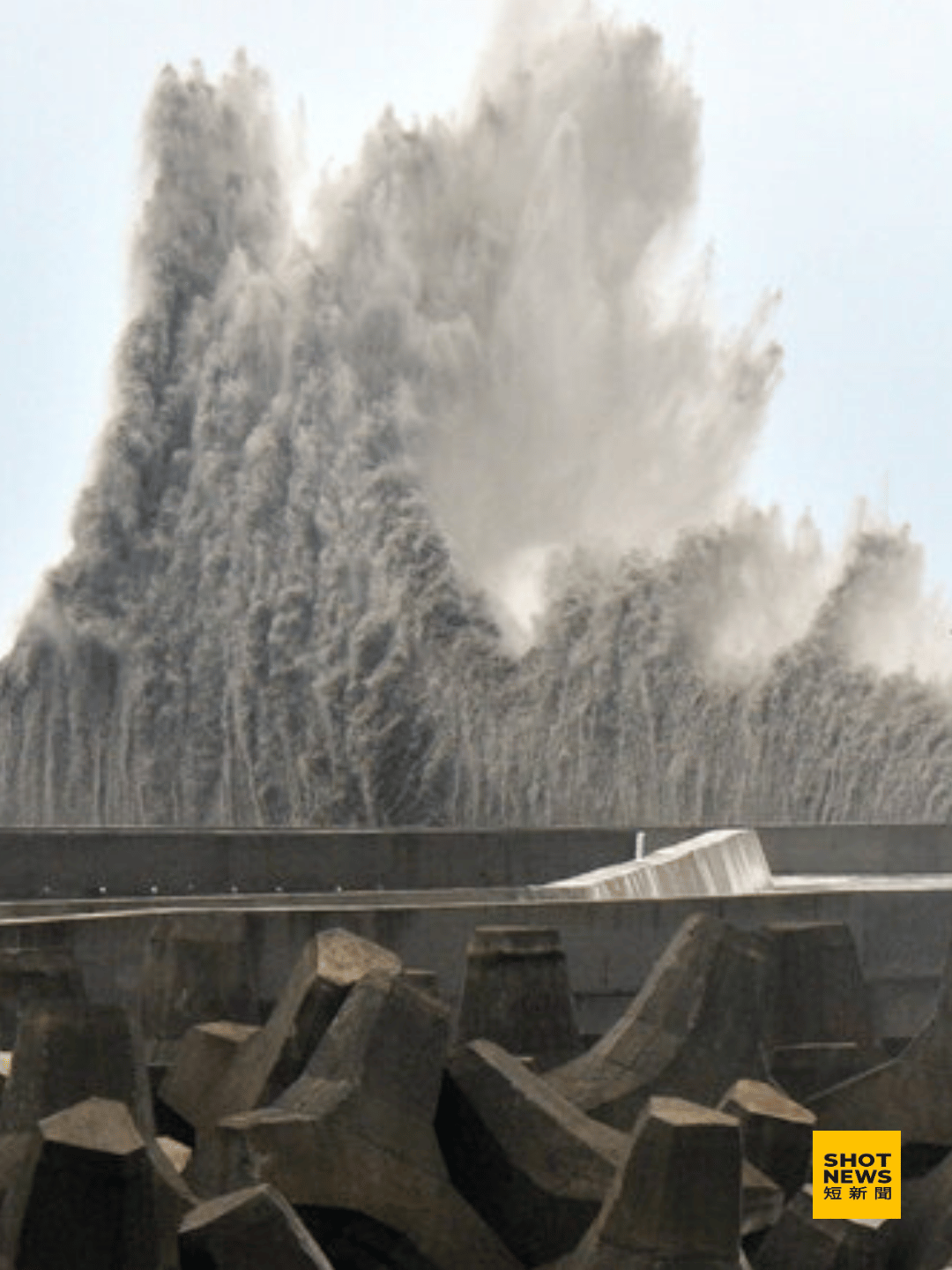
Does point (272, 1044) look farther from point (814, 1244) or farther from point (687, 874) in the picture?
point (687, 874)

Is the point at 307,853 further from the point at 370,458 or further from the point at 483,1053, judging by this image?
the point at 370,458

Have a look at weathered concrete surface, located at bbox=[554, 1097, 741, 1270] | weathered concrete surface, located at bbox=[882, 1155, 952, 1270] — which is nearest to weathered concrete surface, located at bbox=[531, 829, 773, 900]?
weathered concrete surface, located at bbox=[882, 1155, 952, 1270]

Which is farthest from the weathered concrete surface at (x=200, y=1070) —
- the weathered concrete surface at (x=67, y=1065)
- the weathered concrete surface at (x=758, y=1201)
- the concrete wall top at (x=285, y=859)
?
the concrete wall top at (x=285, y=859)

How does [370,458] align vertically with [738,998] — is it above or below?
above

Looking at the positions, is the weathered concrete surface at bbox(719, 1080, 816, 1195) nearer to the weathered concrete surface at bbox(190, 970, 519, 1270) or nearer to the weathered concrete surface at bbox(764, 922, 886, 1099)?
the weathered concrete surface at bbox(190, 970, 519, 1270)

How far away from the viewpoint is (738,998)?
25.7ft

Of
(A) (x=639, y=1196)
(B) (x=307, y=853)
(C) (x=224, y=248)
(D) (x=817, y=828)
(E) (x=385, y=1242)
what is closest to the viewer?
(A) (x=639, y=1196)

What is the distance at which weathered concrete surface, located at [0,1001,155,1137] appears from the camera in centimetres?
636

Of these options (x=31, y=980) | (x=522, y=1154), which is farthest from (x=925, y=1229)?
(x=31, y=980)

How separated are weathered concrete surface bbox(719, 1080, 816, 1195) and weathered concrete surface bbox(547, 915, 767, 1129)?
0.49m

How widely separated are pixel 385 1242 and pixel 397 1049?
1.32 feet

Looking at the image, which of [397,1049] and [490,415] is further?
[490,415]

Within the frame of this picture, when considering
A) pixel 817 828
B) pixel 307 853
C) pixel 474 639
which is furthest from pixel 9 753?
pixel 307 853

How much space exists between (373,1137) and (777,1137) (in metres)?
1.04
